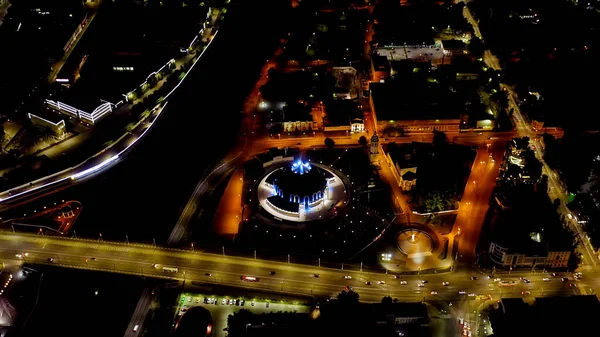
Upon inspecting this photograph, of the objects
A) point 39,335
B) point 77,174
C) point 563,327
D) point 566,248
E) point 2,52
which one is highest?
point 2,52

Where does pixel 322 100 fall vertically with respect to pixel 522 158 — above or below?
above

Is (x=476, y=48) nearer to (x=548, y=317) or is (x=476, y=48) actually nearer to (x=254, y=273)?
(x=548, y=317)

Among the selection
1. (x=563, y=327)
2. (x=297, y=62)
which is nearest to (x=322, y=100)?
(x=297, y=62)

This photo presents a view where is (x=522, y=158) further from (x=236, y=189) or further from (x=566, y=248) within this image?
(x=236, y=189)

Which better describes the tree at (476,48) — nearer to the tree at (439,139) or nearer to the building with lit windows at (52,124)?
the tree at (439,139)

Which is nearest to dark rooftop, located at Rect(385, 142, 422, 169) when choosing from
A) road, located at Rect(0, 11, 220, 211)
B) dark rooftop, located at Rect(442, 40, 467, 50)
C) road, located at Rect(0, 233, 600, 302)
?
road, located at Rect(0, 233, 600, 302)

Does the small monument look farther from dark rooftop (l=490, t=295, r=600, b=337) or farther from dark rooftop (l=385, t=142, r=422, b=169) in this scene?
dark rooftop (l=490, t=295, r=600, b=337)
